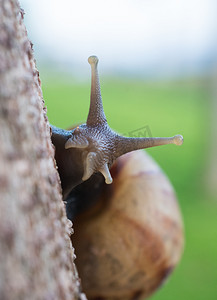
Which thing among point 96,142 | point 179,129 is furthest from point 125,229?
point 179,129

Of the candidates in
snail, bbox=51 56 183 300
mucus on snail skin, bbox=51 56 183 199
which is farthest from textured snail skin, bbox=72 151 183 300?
mucus on snail skin, bbox=51 56 183 199

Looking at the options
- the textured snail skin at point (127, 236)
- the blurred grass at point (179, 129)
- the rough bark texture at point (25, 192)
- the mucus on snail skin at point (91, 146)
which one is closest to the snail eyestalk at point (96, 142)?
the mucus on snail skin at point (91, 146)

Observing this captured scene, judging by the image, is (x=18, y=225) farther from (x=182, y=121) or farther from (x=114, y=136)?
(x=182, y=121)

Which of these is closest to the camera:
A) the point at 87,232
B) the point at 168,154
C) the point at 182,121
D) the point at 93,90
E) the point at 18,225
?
the point at 18,225

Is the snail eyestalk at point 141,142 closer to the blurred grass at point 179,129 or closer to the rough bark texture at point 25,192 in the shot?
the rough bark texture at point 25,192

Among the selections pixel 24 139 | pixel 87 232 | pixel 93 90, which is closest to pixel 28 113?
pixel 24 139

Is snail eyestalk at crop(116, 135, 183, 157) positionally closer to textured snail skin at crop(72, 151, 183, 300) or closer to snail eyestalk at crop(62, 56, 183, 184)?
snail eyestalk at crop(62, 56, 183, 184)
